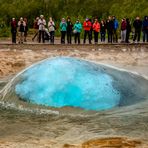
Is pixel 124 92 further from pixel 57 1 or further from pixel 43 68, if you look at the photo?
pixel 57 1

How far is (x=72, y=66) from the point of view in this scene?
14844mm

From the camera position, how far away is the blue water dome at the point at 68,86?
13.9 m

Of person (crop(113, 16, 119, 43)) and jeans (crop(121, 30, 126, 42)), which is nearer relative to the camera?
jeans (crop(121, 30, 126, 42))

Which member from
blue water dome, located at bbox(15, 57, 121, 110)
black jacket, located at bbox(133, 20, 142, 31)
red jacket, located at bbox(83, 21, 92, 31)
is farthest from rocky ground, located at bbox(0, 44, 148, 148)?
blue water dome, located at bbox(15, 57, 121, 110)

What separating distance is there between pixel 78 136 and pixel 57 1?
29.7m

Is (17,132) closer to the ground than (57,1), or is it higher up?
closer to the ground

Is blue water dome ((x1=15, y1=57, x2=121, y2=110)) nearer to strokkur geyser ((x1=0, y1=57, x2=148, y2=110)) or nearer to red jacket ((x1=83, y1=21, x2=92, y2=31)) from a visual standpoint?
strokkur geyser ((x1=0, y1=57, x2=148, y2=110))

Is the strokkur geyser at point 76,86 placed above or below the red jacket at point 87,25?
below

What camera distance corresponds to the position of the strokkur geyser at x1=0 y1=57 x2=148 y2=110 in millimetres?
13930

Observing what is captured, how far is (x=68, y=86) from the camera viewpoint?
14.1 metres

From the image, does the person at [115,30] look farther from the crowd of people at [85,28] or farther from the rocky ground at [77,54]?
the rocky ground at [77,54]

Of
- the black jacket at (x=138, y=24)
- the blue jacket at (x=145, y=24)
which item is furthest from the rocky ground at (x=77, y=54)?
the black jacket at (x=138, y=24)

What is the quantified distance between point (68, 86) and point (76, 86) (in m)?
0.21

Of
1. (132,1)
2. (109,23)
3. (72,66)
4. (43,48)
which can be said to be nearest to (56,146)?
(72,66)
